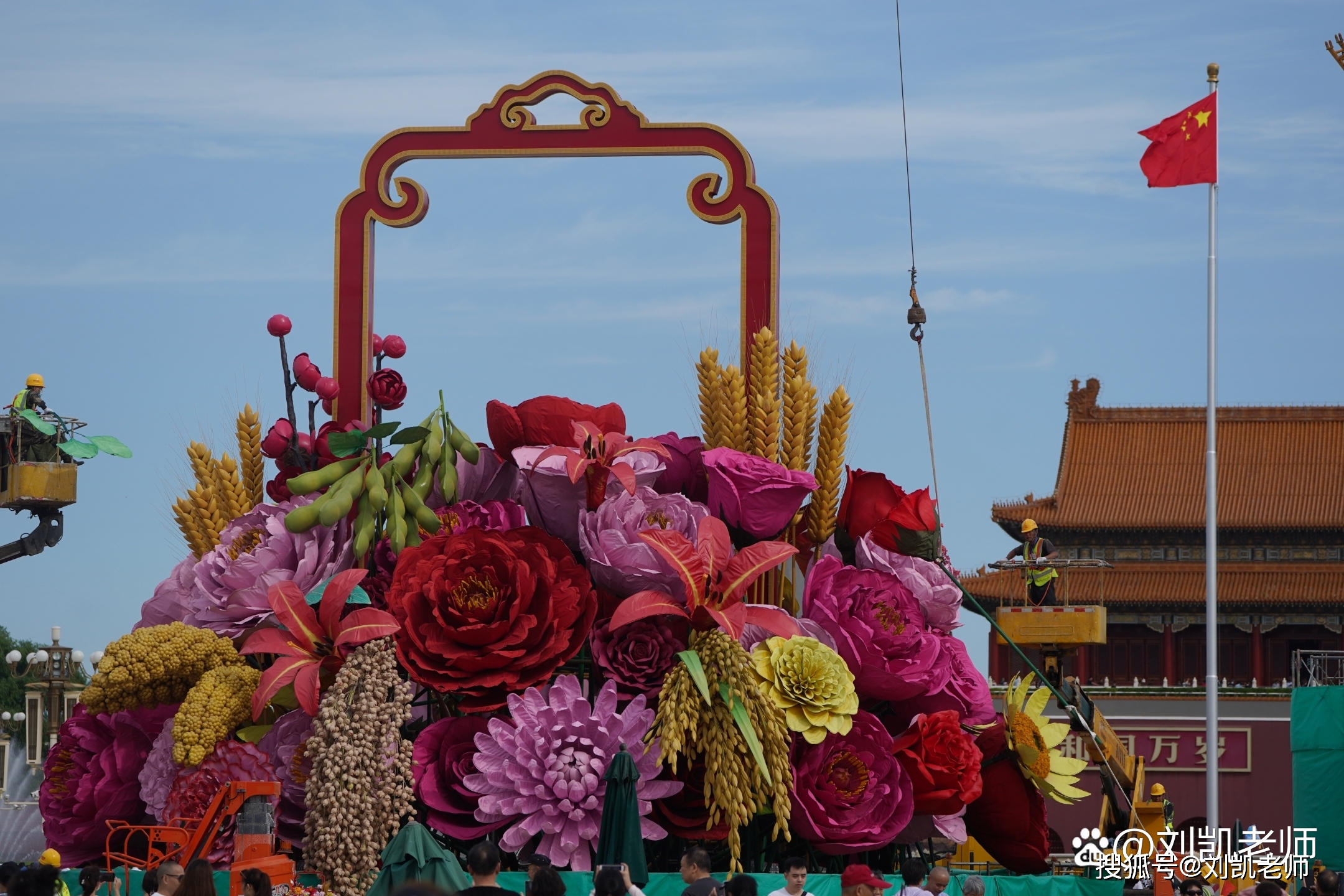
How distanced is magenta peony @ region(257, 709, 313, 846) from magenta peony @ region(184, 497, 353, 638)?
717 mm

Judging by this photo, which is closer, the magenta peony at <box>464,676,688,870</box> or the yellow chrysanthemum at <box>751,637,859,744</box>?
the magenta peony at <box>464,676,688,870</box>

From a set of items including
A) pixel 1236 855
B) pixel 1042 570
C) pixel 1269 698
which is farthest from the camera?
pixel 1269 698

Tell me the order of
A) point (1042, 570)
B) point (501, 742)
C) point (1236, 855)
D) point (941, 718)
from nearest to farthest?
point (501, 742) → point (941, 718) → point (1236, 855) → point (1042, 570)

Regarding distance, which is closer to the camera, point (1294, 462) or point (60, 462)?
point (60, 462)

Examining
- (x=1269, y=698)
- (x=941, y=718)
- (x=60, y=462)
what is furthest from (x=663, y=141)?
(x=1269, y=698)

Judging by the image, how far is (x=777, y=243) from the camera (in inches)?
464

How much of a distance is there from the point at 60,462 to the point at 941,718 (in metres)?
9.65

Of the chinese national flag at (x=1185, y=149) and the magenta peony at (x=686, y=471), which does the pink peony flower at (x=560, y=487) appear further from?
the chinese national flag at (x=1185, y=149)

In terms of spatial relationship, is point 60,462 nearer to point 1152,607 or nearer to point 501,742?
point 501,742

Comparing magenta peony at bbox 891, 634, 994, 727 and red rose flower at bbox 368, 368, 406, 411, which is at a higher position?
red rose flower at bbox 368, 368, 406, 411

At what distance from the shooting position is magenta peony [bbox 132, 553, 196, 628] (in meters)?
11.4

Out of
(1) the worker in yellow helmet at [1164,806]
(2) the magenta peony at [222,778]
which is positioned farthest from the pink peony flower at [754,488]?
(1) the worker in yellow helmet at [1164,806]

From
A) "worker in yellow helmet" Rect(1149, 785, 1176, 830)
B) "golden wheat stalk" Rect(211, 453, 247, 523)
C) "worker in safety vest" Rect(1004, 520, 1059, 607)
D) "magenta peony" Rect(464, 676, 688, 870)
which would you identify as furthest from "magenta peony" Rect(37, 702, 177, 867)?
"worker in safety vest" Rect(1004, 520, 1059, 607)

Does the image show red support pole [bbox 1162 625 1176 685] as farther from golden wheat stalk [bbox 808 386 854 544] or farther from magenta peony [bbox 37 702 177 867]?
magenta peony [bbox 37 702 177 867]
